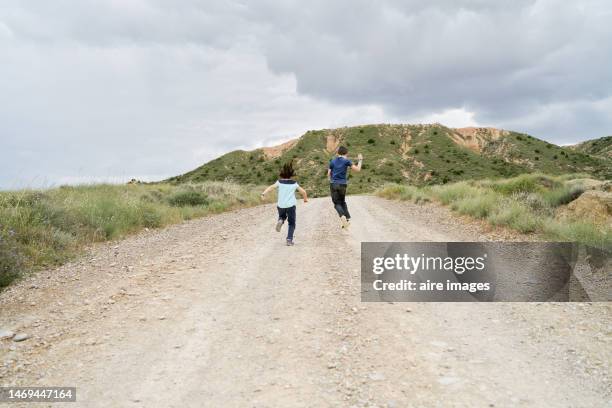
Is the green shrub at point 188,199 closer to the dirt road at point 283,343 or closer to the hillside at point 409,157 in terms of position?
the dirt road at point 283,343

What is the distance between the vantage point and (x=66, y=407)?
11.6 ft

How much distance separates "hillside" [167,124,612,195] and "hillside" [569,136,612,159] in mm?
18816

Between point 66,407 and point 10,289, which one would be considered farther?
point 10,289

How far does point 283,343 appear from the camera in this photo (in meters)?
4.55

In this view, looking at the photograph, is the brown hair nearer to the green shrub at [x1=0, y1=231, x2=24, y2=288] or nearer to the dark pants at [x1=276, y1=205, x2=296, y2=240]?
the dark pants at [x1=276, y1=205, x2=296, y2=240]

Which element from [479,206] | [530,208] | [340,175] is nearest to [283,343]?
[340,175]

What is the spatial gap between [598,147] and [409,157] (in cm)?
5982

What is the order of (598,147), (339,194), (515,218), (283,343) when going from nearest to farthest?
(283,343) → (515,218) → (339,194) → (598,147)

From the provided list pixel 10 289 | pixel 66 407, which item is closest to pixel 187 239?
pixel 10 289

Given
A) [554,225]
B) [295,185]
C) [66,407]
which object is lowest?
[66,407]

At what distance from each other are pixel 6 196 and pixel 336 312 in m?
9.84

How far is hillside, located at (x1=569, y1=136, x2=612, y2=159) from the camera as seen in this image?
9462 centimetres

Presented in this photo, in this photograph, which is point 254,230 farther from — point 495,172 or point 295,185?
point 495,172

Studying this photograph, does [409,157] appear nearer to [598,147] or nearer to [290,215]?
[598,147]
